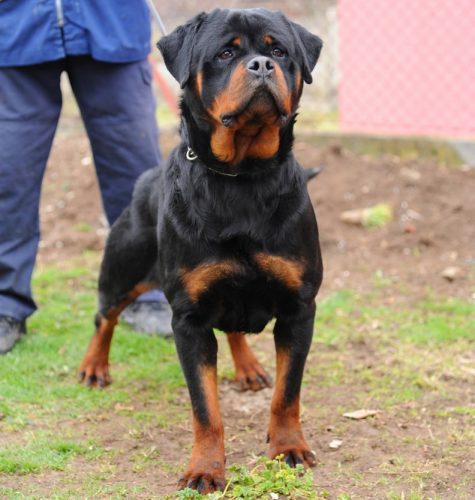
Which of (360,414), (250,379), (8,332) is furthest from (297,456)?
(8,332)

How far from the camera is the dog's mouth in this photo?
3.05m

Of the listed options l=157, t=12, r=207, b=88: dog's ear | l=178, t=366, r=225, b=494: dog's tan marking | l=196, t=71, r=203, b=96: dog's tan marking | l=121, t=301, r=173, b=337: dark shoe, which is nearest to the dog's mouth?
l=196, t=71, r=203, b=96: dog's tan marking

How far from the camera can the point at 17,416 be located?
3.87m

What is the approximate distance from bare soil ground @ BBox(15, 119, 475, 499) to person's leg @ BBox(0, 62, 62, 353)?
3.40 feet

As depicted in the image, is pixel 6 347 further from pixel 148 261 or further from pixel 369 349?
Result: pixel 369 349

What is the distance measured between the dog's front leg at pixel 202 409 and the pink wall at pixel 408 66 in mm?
4660

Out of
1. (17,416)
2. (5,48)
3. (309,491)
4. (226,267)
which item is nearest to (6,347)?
(17,416)

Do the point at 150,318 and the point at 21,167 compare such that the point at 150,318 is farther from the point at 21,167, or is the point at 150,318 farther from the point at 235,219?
the point at 235,219

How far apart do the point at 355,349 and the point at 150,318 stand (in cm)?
119

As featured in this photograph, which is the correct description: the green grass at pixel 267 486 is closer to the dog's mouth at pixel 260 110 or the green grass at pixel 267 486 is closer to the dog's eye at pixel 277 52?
the dog's mouth at pixel 260 110

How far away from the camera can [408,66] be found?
24.7ft

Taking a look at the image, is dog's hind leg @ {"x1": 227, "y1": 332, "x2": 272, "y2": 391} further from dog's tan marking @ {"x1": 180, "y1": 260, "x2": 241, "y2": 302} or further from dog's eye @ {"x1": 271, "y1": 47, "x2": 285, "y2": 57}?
dog's eye @ {"x1": 271, "y1": 47, "x2": 285, "y2": 57}

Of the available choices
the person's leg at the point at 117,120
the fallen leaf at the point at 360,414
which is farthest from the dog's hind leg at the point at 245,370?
the person's leg at the point at 117,120

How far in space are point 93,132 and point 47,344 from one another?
120 cm
